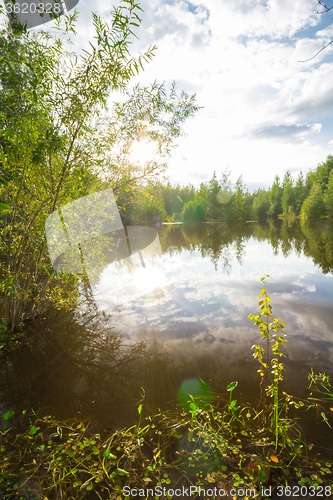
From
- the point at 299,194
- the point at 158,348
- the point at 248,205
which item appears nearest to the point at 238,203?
the point at 248,205

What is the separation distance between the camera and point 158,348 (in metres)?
5.03

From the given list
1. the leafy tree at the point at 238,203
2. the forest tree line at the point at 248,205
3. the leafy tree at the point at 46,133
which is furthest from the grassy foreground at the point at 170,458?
the leafy tree at the point at 238,203

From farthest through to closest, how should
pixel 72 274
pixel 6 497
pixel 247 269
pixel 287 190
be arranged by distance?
pixel 287 190 → pixel 247 269 → pixel 72 274 → pixel 6 497

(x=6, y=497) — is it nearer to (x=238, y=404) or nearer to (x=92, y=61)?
(x=238, y=404)

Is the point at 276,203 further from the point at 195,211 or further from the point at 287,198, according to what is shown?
the point at 195,211

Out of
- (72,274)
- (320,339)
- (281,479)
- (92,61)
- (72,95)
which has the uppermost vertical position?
(92,61)

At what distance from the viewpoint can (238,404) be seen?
3.38m

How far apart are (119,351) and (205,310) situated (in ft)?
9.31

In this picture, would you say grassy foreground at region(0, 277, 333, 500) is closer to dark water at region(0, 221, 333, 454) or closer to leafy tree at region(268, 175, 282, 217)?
dark water at region(0, 221, 333, 454)

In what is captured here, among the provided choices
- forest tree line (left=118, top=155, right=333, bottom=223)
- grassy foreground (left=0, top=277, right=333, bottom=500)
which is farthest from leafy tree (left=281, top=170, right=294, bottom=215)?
grassy foreground (left=0, top=277, right=333, bottom=500)

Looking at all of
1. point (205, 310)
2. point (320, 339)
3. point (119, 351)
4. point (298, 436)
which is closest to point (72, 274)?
point (119, 351)

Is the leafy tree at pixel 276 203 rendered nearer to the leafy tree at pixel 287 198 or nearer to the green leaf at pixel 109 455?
the leafy tree at pixel 287 198

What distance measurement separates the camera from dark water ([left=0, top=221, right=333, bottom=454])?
361 cm

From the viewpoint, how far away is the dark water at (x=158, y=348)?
361cm
